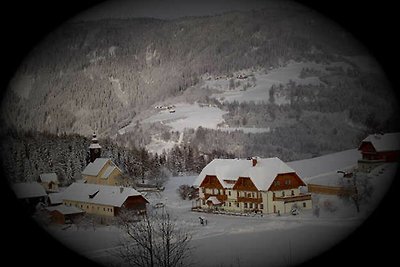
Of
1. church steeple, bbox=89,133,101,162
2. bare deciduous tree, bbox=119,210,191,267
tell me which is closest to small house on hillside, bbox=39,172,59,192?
church steeple, bbox=89,133,101,162

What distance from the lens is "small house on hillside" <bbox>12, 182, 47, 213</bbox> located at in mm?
7938

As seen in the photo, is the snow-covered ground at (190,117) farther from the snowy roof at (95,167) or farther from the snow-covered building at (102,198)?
the snow-covered building at (102,198)

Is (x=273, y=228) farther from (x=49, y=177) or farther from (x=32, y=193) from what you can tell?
(x=32, y=193)

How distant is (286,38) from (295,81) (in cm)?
41

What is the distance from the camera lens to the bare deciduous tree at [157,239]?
25.3ft

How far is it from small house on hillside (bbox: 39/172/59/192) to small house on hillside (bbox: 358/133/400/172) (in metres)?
2.88

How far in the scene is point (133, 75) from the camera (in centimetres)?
791

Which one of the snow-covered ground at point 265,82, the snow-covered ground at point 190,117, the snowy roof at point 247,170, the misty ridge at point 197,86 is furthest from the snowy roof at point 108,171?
the snow-covered ground at point 265,82

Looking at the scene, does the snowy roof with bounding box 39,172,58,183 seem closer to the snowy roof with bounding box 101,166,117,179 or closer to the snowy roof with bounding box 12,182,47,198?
the snowy roof with bounding box 12,182,47,198

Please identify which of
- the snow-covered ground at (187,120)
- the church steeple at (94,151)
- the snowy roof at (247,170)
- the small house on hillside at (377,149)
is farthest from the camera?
the church steeple at (94,151)

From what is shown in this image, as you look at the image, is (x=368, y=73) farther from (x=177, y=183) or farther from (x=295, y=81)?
(x=177, y=183)

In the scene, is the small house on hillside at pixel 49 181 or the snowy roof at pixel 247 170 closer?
the snowy roof at pixel 247 170

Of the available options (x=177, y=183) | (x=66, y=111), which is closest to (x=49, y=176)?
(x=66, y=111)

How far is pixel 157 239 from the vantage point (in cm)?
777
